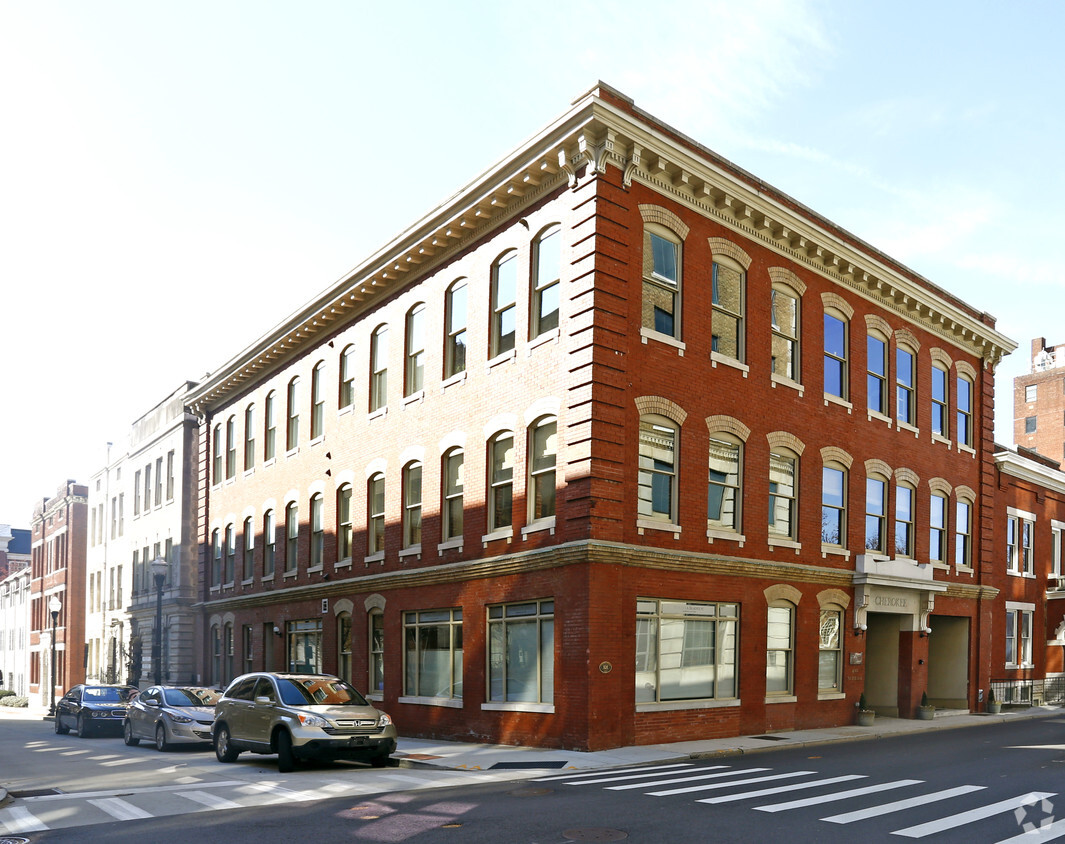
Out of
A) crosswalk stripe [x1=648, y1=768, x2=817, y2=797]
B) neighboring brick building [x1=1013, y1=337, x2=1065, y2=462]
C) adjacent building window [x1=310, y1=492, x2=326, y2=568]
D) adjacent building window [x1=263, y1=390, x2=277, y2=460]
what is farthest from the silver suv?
neighboring brick building [x1=1013, y1=337, x2=1065, y2=462]

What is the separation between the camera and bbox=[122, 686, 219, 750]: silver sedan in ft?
76.9

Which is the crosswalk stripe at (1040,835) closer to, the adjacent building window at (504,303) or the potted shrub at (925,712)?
the adjacent building window at (504,303)

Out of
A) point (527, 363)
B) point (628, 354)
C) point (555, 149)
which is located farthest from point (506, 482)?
point (555, 149)

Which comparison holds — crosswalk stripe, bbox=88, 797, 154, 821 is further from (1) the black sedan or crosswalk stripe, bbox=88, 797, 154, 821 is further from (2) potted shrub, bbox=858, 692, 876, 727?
(2) potted shrub, bbox=858, 692, 876, 727

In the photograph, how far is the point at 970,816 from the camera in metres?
12.3

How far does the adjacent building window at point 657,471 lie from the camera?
21.8 metres

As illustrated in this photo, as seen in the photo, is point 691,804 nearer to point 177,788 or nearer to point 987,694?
point 177,788

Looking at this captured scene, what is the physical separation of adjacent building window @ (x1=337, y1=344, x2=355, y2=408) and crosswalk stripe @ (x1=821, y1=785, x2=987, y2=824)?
20884 mm

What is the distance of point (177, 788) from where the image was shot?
51.8 ft

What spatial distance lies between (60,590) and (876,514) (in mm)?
53924

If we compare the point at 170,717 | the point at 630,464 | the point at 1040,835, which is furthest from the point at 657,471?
the point at 170,717

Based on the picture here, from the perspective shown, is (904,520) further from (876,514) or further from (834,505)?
(834,505)

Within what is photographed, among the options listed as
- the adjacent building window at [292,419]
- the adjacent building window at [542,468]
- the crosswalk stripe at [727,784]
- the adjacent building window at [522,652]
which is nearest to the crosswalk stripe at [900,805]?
the crosswalk stripe at [727,784]

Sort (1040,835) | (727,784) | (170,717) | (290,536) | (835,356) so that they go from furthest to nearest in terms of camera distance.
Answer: (290,536), (835,356), (170,717), (727,784), (1040,835)
